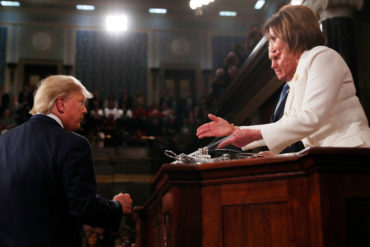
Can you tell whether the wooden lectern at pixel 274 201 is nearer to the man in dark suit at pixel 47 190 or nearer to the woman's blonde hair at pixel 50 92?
the man in dark suit at pixel 47 190

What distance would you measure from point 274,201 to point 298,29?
790mm

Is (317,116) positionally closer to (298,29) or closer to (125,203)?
(298,29)

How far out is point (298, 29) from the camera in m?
1.88

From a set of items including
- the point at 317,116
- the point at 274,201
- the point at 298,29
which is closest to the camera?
the point at 274,201

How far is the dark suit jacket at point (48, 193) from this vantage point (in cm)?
166

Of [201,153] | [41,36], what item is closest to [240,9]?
[41,36]

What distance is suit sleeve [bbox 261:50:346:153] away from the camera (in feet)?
5.32

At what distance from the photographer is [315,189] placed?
4.29 feet

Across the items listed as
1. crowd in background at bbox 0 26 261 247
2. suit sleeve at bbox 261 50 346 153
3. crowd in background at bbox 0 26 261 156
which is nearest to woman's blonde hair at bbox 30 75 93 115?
suit sleeve at bbox 261 50 346 153

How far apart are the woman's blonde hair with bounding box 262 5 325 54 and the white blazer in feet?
0.48

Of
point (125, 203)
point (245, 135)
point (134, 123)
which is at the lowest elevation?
point (125, 203)

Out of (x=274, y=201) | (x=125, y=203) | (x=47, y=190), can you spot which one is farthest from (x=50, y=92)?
(x=274, y=201)

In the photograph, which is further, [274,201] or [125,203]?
[125,203]

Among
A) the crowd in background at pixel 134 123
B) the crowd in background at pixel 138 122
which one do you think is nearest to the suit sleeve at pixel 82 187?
the crowd in background at pixel 138 122
